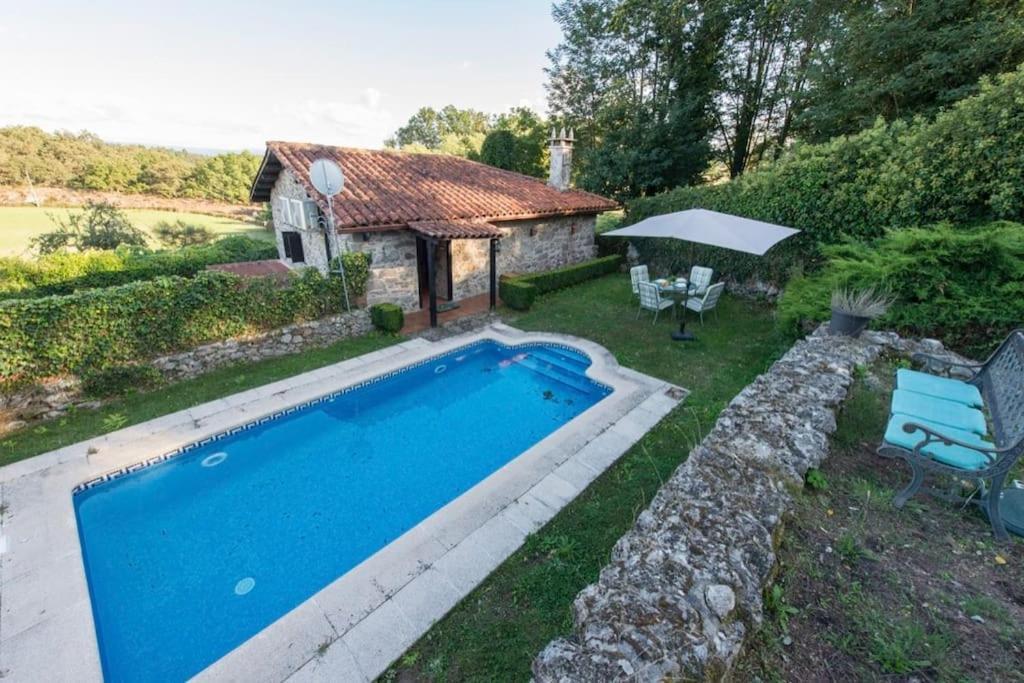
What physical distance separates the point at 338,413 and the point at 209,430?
1.95 metres

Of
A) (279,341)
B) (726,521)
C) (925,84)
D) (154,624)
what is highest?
(925,84)

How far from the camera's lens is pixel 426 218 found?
441 inches

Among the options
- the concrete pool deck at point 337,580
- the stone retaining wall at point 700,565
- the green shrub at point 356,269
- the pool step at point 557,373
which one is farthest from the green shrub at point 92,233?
the stone retaining wall at point 700,565

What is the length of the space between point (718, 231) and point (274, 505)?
32.2 feet

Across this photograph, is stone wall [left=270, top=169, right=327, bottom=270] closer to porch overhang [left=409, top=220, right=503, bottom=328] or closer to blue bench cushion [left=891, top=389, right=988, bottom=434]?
porch overhang [left=409, top=220, right=503, bottom=328]

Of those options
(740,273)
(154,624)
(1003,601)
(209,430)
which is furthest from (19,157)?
(1003,601)

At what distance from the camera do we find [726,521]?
2.93 m

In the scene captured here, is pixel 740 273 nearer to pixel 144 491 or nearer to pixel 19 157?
pixel 144 491

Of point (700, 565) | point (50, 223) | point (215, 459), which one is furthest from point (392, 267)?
point (50, 223)

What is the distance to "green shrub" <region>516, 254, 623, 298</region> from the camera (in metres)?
13.3

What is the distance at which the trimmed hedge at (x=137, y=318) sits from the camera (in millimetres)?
6641

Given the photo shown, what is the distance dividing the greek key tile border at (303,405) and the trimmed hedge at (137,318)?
9.06 ft

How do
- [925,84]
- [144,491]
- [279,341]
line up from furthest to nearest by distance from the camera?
[925,84] → [279,341] → [144,491]

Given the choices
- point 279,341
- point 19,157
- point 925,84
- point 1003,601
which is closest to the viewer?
point 1003,601
